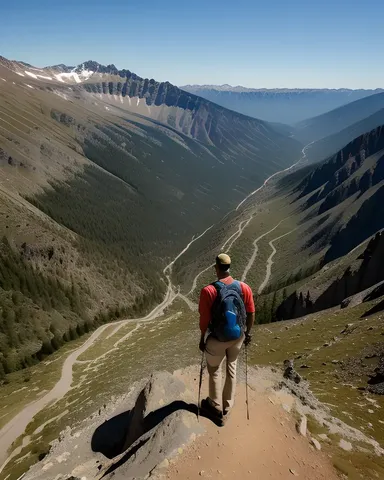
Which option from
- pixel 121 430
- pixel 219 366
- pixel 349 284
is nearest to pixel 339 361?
pixel 121 430

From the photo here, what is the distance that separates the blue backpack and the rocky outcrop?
237 feet

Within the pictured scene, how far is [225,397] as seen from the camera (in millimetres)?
18250

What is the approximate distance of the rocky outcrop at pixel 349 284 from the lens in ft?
271

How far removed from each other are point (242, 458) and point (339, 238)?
17383cm

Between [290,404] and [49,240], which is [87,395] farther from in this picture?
[49,240]

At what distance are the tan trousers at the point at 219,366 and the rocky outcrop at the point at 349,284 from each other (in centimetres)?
7051

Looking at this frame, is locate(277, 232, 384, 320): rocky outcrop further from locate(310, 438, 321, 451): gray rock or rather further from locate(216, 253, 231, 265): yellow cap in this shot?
locate(216, 253, 231, 265): yellow cap

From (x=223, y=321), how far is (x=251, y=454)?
19.7 feet

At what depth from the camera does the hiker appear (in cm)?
1647

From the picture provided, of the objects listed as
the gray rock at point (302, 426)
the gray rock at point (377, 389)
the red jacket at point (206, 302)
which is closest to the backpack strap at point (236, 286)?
the red jacket at point (206, 302)

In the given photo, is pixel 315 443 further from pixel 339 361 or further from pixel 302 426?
pixel 339 361

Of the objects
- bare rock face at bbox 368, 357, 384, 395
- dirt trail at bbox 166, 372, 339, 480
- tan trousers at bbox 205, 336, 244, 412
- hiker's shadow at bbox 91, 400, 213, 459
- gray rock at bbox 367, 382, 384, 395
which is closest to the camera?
dirt trail at bbox 166, 372, 339, 480

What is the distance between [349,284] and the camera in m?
85.7

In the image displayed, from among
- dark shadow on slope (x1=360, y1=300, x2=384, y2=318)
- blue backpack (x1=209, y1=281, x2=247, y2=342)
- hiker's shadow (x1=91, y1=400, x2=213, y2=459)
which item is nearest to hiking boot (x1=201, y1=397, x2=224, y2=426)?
hiker's shadow (x1=91, y1=400, x2=213, y2=459)
